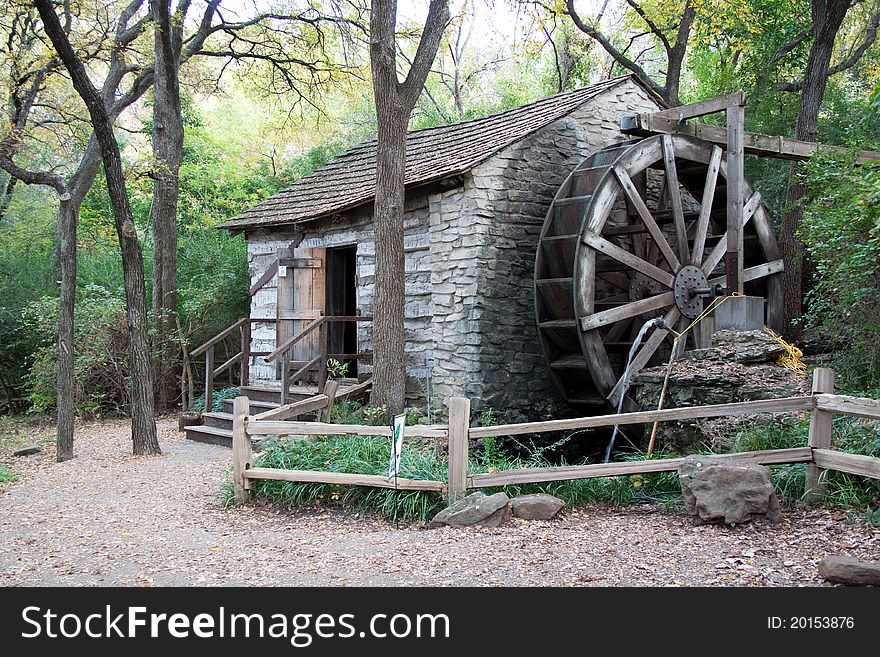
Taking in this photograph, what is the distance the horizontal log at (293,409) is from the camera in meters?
7.28

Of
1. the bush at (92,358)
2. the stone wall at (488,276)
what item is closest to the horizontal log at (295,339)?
the stone wall at (488,276)

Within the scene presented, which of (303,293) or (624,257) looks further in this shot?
(303,293)

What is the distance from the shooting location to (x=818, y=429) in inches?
217

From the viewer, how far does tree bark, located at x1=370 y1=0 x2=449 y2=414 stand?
7.94 metres

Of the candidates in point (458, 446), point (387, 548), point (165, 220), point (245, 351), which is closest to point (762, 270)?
point (458, 446)

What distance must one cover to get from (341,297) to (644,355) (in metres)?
4.98

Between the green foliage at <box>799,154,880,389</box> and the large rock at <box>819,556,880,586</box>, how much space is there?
2.78 meters

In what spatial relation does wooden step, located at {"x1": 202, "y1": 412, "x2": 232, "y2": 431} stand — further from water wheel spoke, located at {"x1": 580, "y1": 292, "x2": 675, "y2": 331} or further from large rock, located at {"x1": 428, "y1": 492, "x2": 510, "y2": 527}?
large rock, located at {"x1": 428, "y1": 492, "x2": 510, "y2": 527}

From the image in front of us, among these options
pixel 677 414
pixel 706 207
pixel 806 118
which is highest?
pixel 806 118

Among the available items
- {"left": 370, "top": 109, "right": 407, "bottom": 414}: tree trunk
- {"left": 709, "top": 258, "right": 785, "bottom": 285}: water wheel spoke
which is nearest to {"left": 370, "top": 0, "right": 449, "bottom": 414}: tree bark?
{"left": 370, "top": 109, "right": 407, "bottom": 414}: tree trunk

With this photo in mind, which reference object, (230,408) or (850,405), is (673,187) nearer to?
(850,405)

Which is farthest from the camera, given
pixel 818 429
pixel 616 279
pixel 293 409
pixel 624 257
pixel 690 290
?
pixel 616 279
